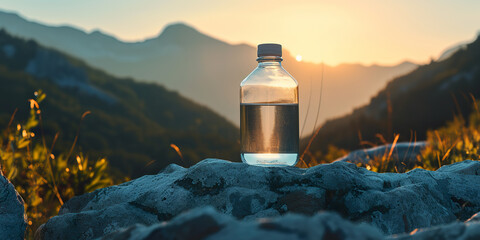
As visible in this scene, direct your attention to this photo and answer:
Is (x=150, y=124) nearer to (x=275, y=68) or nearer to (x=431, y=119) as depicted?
(x=431, y=119)

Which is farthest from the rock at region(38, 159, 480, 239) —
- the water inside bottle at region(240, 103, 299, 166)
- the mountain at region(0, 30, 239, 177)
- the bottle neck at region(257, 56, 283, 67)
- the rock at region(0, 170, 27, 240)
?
the mountain at region(0, 30, 239, 177)

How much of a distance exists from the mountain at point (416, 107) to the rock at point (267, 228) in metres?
17.1

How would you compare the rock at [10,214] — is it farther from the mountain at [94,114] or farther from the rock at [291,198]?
the mountain at [94,114]

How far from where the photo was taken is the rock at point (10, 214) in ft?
10.2

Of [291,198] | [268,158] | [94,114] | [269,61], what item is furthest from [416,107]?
[94,114]

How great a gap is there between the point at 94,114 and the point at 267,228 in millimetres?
43432

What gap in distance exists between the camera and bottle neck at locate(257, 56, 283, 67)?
3795 mm

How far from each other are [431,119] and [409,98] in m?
5.46

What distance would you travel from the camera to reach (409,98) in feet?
87.5

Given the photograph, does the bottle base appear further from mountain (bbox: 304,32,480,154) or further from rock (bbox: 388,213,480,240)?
mountain (bbox: 304,32,480,154)

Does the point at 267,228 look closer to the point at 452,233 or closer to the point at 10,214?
the point at 452,233

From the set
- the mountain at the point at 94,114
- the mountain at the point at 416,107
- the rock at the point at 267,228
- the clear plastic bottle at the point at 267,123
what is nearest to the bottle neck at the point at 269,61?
the clear plastic bottle at the point at 267,123

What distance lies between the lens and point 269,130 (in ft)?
13.4

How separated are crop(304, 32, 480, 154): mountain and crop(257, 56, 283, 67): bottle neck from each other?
1474cm
